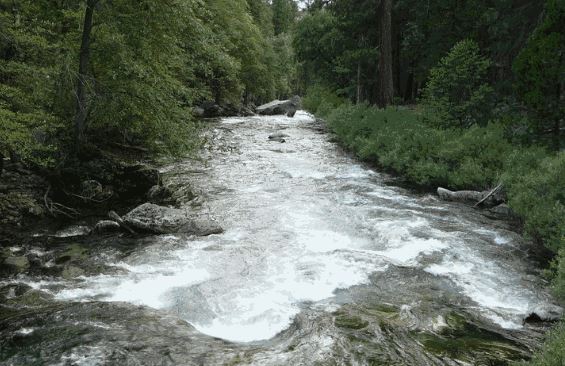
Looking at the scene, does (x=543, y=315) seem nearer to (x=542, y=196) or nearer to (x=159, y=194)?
(x=542, y=196)

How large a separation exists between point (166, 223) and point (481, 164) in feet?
26.8

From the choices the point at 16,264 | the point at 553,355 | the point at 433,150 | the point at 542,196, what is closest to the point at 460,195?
the point at 433,150

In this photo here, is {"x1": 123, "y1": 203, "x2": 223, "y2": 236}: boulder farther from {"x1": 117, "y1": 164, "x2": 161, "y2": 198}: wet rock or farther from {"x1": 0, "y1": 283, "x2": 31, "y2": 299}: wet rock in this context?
{"x1": 0, "y1": 283, "x2": 31, "y2": 299}: wet rock

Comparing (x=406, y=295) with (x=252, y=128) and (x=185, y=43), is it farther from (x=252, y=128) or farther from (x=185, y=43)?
(x=252, y=128)

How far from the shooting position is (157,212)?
32.7ft

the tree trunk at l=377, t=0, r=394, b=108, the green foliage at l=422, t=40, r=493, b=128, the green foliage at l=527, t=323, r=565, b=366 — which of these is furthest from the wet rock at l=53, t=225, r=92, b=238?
the tree trunk at l=377, t=0, r=394, b=108

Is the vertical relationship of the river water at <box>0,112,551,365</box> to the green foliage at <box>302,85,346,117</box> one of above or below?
below

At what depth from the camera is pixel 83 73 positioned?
1095 centimetres

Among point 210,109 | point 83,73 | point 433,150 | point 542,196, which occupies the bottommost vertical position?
point 542,196

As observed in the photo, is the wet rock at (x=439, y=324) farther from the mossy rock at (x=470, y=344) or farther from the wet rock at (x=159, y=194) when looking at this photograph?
the wet rock at (x=159, y=194)

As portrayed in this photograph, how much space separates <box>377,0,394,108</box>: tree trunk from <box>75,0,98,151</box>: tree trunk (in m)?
13.5

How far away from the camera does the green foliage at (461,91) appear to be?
14.9 meters

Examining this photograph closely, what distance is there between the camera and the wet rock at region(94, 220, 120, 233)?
9.46 meters

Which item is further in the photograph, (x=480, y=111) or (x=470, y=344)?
(x=480, y=111)
